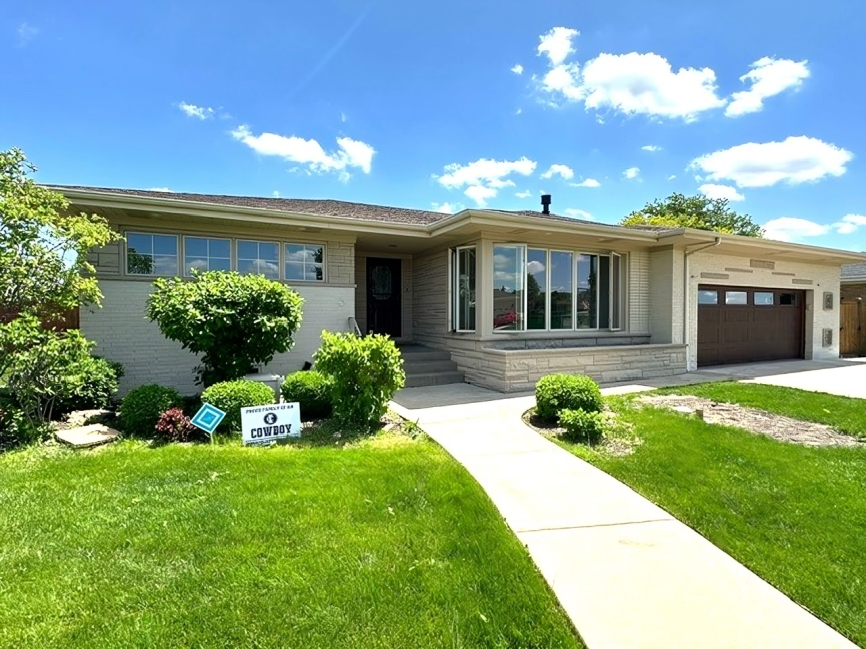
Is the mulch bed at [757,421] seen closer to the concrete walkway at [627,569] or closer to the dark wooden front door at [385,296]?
the concrete walkway at [627,569]

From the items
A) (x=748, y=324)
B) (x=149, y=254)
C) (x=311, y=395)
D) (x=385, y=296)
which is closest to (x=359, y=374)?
(x=311, y=395)

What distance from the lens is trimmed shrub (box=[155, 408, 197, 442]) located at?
5145 millimetres

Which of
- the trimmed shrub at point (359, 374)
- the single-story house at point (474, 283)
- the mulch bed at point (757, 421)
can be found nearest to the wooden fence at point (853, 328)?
the single-story house at point (474, 283)

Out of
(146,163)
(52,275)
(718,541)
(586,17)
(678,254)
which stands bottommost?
(718,541)

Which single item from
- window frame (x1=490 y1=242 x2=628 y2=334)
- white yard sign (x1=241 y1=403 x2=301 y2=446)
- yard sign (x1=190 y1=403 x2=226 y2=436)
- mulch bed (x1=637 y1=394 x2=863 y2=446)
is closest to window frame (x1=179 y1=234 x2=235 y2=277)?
yard sign (x1=190 y1=403 x2=226 y2=436)

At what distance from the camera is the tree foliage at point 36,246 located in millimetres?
5539

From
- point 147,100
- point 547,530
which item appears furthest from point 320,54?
point 547,530

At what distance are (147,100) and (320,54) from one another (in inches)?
164

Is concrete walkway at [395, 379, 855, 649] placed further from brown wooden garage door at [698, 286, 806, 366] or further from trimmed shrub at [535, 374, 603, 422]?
brown wooden garage door at [698, 286, 806, 366]

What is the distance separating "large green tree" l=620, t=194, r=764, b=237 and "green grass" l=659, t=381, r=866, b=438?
28228 millimetres

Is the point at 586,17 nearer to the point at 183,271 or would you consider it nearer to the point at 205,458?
the point at 183,271

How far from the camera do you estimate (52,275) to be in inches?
229

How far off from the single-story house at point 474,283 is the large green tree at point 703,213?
2286 cm

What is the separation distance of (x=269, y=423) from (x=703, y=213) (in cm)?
3890
